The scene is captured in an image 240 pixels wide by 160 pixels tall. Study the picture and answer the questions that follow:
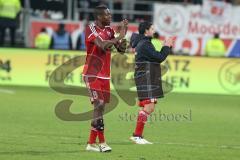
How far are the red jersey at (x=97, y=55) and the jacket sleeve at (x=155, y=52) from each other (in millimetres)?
1333

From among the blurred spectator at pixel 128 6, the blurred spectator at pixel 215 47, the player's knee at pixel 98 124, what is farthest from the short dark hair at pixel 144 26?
the blurred spectator at pixel 128 6

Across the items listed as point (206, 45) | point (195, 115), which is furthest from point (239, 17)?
point (195, 115)

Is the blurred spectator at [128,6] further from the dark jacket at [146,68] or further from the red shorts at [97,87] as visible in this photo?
the red shorts at [97,87]

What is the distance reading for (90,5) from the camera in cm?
2875

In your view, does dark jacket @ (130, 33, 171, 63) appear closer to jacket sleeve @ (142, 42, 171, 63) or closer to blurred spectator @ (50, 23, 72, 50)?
jacket sleeve @ (142, 42, 171, 63)

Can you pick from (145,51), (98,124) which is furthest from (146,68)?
(98,124)

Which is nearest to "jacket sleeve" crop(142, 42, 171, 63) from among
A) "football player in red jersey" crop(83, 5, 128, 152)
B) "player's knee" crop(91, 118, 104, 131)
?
"football player in red jersey" crop(83, 5, 128, 152)

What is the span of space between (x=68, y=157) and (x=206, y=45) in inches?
689

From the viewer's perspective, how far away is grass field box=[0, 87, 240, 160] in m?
11.4

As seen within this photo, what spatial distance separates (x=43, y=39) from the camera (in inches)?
1040

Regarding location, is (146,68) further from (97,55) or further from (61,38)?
(61,38)

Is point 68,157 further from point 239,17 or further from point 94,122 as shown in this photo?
point 239,17

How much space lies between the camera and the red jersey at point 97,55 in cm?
1134

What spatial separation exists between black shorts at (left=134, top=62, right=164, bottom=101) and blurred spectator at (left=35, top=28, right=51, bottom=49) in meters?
12.9
